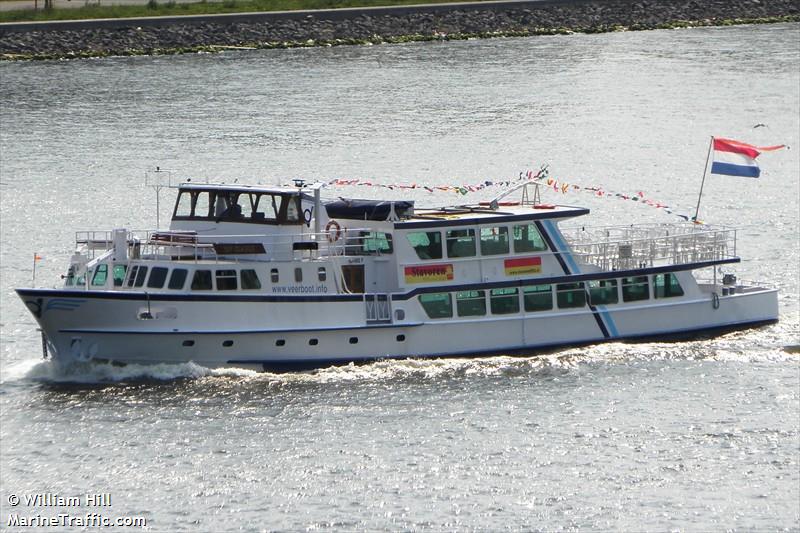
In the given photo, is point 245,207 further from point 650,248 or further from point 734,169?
point 734,169

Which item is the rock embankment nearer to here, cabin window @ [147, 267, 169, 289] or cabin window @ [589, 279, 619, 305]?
cabin window @ [147, 267, 169, 289]

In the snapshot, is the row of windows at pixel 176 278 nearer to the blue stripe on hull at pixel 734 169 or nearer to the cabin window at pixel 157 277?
the cabin window at pixel 157 277

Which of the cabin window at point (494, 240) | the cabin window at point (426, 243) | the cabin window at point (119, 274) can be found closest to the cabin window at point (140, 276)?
the cabin window at point (119, 274)

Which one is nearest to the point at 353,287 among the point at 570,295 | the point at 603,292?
the point at 570,295

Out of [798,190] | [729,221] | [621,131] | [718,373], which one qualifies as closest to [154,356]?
Result: [718,373]

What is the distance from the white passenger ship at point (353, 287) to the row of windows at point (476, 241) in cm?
4

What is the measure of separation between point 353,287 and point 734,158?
12.3 metres

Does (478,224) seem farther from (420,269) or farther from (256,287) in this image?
(256,287)

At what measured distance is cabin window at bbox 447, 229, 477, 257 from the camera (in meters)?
43.6

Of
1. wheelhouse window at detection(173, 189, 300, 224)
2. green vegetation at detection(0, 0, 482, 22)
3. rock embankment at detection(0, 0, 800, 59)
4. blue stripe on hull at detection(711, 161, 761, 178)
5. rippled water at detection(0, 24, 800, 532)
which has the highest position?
green vegetation at detection(0, 0, 482, 22)

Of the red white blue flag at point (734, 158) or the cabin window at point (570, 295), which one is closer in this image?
the cabin window at point (570, 295)

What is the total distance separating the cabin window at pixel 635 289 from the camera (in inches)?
1786

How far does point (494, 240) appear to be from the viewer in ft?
144

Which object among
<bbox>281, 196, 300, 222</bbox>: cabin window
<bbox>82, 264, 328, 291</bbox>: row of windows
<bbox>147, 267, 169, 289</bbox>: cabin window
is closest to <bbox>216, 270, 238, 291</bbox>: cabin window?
<bbox>82, 264, 328, 291</bbox>: row of windows
